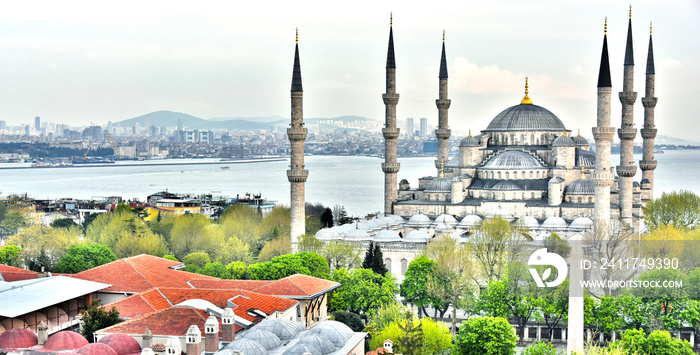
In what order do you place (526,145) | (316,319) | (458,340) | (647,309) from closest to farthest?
(458,340)
(647,309)
(316,319)
(526,145)

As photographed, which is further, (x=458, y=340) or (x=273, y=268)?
(x=273, y=268)

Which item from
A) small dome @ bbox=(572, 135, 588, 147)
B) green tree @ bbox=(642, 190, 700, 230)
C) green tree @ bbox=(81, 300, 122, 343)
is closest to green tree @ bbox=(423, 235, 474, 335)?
green tree @ bbox=(81, 300, 122, 343)

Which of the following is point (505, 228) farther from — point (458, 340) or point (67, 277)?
point (67, 277)

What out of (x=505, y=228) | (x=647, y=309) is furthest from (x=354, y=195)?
(x=647, y=309)

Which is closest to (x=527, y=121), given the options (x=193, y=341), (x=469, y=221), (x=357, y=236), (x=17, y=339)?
(x=469, y=221)

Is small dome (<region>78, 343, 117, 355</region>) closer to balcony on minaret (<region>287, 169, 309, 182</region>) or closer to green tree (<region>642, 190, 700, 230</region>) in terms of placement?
balcony on minaret (<region>287, 169, 309, 182</region>)

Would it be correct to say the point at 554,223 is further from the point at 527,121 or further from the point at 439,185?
the point at 527,121
